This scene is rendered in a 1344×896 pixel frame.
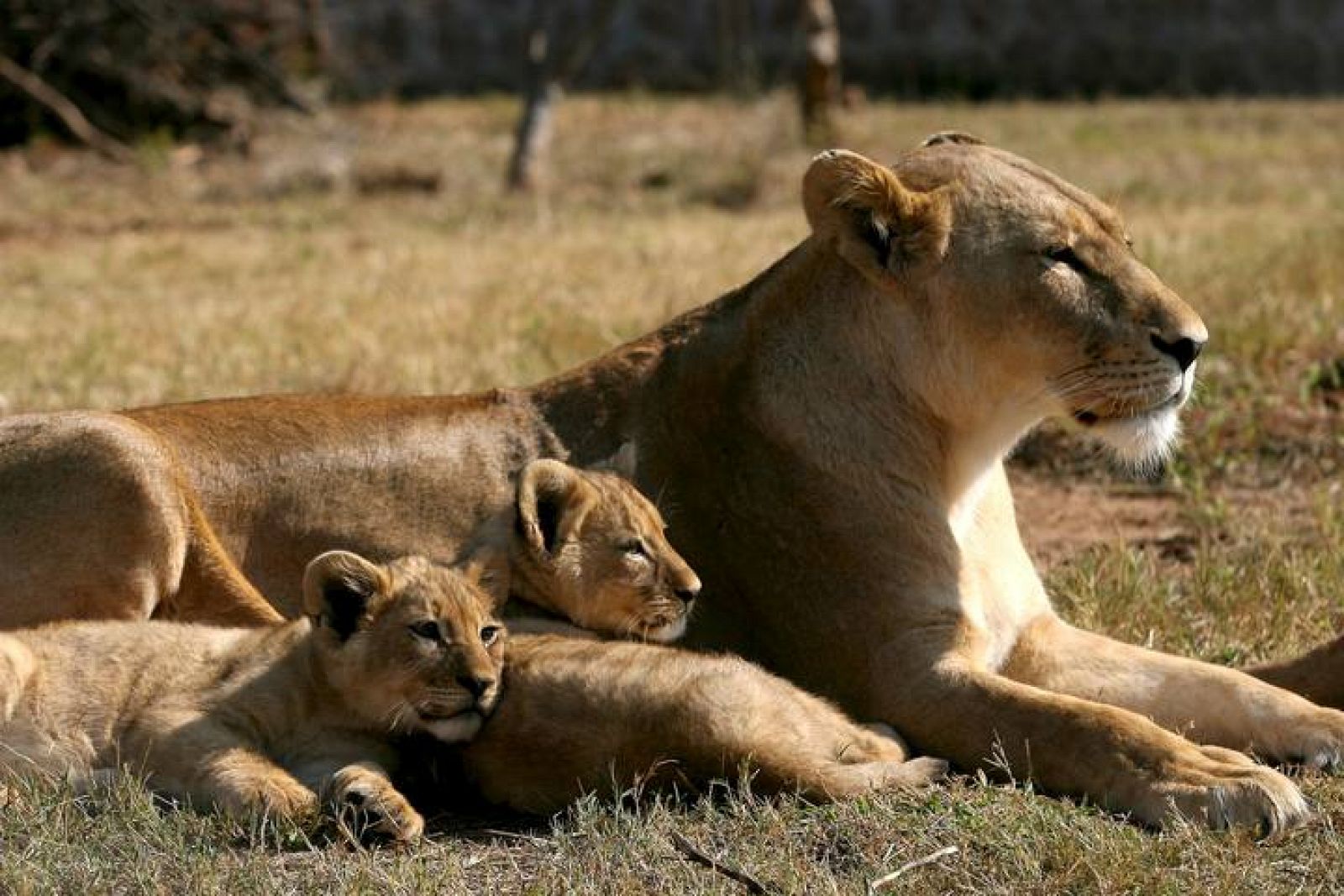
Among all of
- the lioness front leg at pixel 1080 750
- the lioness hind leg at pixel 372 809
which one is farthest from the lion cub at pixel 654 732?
the lioness hind leg at pixel 372 809

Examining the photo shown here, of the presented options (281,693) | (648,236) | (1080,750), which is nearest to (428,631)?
(281,693)

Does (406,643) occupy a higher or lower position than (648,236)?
higher

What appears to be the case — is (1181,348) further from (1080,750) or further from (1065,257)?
(1080,750)

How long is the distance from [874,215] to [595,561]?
37.1 inches

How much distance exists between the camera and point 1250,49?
19.3 meters

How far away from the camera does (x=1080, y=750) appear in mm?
4668

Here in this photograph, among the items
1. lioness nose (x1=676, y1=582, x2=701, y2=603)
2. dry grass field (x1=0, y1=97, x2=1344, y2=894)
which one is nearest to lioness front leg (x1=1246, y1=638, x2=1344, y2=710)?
dry grass field (x1=0, y1=97, x2=1344, y2=894)

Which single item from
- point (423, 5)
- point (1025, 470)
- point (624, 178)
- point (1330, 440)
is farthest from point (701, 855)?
point (423, 5)

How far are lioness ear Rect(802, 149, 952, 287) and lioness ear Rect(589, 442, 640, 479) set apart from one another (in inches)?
25.3

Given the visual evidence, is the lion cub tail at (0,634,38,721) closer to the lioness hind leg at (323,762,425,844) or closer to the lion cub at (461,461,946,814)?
the lioness hind leg at (323,762,425,844)

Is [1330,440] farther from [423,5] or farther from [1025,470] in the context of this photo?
[423,5]

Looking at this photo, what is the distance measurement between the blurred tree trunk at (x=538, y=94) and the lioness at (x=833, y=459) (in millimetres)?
8842

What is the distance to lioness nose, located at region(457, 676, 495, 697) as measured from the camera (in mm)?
4551

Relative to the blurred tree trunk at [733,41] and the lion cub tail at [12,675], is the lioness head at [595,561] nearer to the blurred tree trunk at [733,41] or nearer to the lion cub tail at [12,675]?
the lion cub tail at [12,675]
